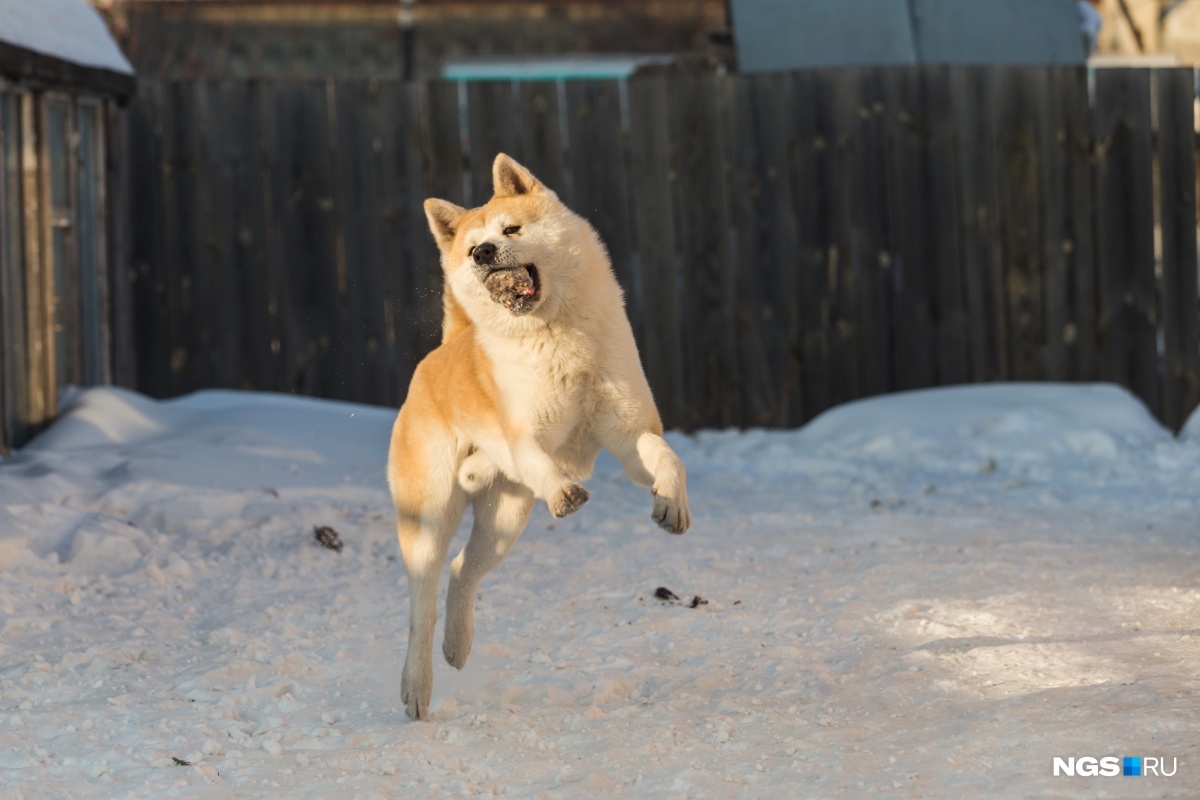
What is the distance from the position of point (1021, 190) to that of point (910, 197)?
73 centimetres

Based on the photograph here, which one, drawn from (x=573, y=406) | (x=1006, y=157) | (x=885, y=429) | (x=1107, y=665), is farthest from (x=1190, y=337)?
(x=573, y=406)

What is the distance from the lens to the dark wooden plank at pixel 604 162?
8.55 metres

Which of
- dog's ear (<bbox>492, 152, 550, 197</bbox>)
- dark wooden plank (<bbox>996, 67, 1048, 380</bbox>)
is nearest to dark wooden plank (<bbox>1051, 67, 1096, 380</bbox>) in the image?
dark wooden plank (<bbox>996, 67, 1048, 380</bbox>)

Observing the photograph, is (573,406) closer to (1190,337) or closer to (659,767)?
(659,767)

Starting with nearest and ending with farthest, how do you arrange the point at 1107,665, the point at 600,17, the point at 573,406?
the point at 573,406
the point at 1107,665
the point at 600,17

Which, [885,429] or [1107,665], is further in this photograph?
[885,429]

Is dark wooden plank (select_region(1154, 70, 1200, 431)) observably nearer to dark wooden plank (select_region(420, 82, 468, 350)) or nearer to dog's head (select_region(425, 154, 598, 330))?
dark wooden plank (select_region(420, 82, 468, 350))

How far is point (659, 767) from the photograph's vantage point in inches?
130

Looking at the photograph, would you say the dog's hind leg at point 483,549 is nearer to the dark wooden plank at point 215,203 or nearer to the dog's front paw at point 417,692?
the dog's front paw at point 417,692

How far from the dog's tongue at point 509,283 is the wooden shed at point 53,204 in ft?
14.5

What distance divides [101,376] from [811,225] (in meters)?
4.51

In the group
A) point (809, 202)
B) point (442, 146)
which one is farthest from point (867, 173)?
point (442, 146)

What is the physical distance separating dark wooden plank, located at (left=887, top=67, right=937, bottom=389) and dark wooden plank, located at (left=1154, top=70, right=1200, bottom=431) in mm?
1509

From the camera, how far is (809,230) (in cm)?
858
